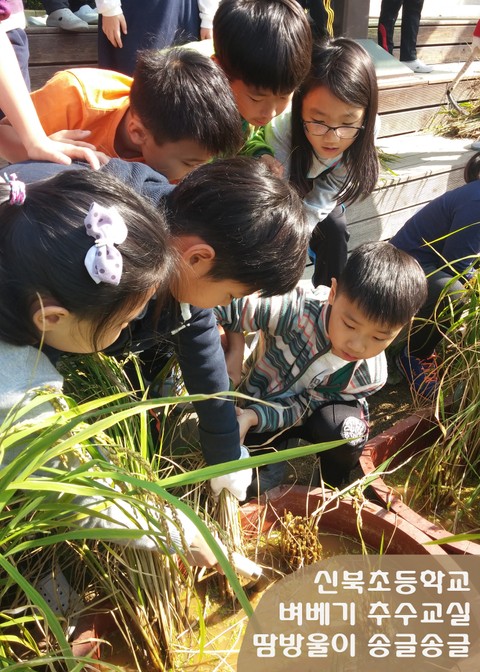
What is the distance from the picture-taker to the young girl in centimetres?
111

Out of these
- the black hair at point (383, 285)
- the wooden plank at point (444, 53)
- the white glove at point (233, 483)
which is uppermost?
the black hair at point (383, 285)

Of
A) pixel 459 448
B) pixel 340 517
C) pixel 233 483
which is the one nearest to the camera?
pixel 233 483

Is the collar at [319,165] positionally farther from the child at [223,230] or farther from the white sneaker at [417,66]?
the white sneaker at [417,66]

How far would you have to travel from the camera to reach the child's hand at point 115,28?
2135mm

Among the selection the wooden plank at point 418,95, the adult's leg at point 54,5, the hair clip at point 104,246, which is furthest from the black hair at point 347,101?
the wooden plank at point 418,95

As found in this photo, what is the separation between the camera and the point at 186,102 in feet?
5.16

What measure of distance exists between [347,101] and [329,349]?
0.74 meters

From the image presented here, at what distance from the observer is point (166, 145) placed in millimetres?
1613

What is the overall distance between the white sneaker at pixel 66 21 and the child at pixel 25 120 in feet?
4.46

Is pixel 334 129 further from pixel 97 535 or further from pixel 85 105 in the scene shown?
pixel 97 535

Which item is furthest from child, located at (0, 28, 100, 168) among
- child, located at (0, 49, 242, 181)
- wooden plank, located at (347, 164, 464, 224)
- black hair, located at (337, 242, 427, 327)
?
wooden plank, located at (347, 164, 464, 224)

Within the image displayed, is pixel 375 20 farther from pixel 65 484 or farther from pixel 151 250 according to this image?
pixel 65 484

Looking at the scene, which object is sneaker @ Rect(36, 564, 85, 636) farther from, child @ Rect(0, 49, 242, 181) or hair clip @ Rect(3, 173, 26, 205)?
child @ Rect(0, 49, 242, 181)

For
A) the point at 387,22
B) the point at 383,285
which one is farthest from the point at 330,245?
the point at 387,22
